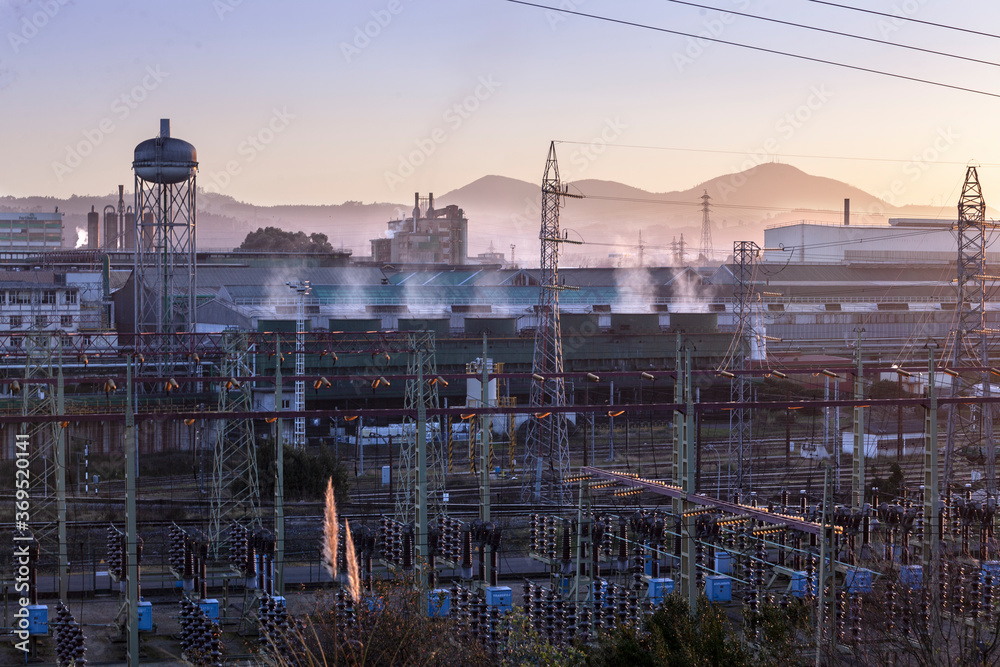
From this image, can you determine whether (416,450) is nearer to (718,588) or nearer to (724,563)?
(718,588)

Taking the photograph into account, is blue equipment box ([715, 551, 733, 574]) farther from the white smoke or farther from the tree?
the tree

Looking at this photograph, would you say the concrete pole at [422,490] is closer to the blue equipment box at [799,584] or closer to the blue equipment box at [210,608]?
the blue equipment box at [210,608]

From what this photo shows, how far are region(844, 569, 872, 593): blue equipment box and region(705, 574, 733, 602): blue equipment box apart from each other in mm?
1542

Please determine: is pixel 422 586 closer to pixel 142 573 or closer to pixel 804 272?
pixel 142 573

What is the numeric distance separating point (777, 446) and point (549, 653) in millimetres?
18324

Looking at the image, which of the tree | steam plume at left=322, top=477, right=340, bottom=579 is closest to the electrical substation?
steam plume at left=322, top=477, right=340, bottom=579

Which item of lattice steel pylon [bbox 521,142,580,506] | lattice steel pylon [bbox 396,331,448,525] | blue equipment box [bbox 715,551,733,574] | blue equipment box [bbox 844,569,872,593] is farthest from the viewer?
lattice steel pylon [bbox 521,142,580,506]

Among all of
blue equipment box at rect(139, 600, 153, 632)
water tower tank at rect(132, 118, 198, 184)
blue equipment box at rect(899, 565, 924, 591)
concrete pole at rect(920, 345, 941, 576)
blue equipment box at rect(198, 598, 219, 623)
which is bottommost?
blue equipment box at rect(139, 600, 153, 632)

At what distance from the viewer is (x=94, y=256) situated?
47.7 meters

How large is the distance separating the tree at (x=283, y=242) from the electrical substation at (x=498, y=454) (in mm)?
25891

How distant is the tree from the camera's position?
69625mm

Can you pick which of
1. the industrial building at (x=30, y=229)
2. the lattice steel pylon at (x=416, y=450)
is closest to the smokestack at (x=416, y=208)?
the industrial building at (x=30, y=229)

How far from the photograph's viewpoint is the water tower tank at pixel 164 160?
2773 cm

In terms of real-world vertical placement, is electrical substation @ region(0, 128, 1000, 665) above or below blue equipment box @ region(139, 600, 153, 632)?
above
